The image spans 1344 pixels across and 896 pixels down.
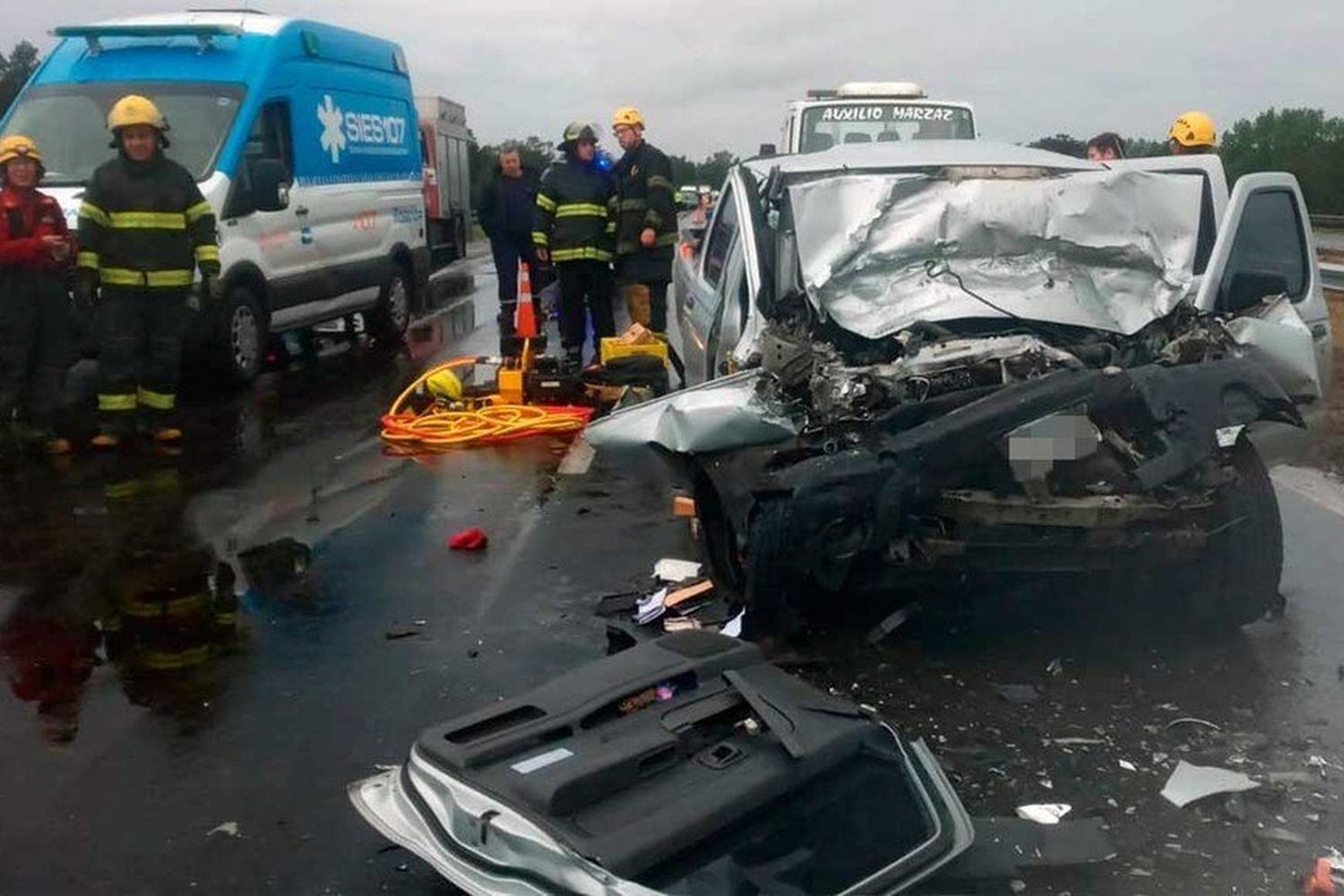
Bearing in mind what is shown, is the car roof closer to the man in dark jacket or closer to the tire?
the tire

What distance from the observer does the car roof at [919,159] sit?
19.7ft

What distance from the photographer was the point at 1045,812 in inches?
152

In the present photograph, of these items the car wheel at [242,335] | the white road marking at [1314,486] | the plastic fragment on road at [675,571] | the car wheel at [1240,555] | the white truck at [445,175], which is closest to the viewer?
the car wheel at [1240,555]

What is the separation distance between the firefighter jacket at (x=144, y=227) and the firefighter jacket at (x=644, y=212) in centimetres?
329

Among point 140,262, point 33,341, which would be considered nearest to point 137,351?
point 140,262

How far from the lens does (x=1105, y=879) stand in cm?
349

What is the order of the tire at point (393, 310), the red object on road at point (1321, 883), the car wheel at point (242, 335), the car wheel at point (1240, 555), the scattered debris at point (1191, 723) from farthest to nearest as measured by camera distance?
the tire at point (393, 310) < the car wheel at point (242, 335) < the car wheel at point (1240, 555) < the scattered debris at point (1191, 723) < the red object on road at point (1321, 883)

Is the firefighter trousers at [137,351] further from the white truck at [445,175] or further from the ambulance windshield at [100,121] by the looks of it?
the white truck at [445,175]

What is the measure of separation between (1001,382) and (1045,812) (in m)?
1.56

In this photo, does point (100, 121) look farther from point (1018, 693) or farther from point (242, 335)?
point (1018, 693)

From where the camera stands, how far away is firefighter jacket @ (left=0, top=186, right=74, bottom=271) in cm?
826

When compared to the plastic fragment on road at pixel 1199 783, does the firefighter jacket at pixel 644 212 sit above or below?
above

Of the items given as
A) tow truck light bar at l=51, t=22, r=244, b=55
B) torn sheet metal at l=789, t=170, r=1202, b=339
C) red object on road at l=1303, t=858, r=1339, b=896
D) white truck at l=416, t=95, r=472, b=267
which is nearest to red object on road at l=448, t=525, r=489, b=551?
torn sheet metal at l=789, t=170, r=1202, b=339

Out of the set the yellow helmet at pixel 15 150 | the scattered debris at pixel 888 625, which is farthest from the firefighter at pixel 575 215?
the scattered debris at pixel 888 625
